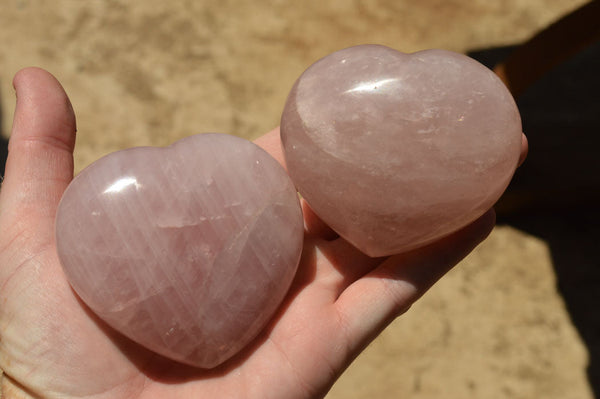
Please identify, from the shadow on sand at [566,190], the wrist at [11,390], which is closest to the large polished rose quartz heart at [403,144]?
the wrist at [11,390]

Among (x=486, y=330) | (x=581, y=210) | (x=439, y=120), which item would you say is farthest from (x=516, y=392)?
(x=439, y=120)

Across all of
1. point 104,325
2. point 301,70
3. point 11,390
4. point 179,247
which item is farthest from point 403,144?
point 301,70

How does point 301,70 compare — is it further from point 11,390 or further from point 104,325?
point 11,390

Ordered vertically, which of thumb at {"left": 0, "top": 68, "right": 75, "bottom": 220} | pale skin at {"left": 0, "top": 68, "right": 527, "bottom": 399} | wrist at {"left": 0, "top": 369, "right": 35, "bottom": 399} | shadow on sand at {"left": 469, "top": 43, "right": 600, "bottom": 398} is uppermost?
thumb at {"left": 0, "top": 68, "right": 75, "bottom": 220}

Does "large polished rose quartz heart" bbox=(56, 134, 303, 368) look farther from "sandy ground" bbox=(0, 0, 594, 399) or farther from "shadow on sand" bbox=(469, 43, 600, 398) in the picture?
"shadow on sand" bbox=(469, 43, 600, 398)

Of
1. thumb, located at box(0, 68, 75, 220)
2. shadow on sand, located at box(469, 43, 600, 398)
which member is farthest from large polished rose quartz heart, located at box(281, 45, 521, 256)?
shadow on sand, located at box(469, 43, 600, 398)
